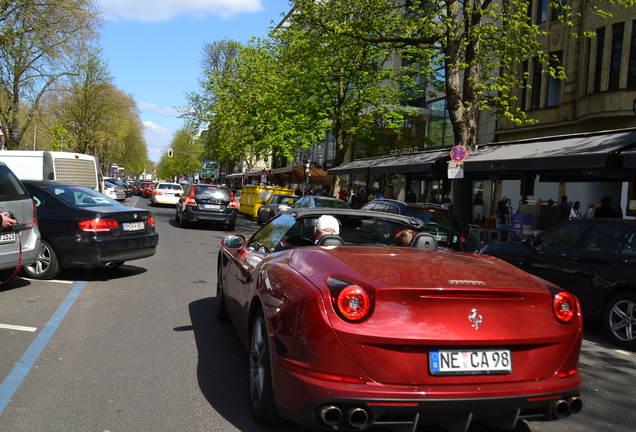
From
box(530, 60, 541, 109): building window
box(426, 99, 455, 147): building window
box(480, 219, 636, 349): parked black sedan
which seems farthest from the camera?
box(426, 99, 455, 147): building window

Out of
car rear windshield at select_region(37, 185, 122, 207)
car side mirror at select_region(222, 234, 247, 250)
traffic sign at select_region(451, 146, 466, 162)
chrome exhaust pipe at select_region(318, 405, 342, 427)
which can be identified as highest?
traffic sign at select_region(451, 146, 466, 162)

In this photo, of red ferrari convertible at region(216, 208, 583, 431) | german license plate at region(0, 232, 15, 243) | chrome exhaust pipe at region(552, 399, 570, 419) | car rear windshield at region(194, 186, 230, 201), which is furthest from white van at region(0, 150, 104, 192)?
chrome exhaust pipe at region(552, 399, 570, 419)

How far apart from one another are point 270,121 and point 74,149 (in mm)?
35010

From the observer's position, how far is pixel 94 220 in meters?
8.91

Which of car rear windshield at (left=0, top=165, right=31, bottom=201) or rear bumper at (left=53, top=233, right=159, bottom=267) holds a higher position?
car rear windshield at (left=0, top=165, right=31, bottom=201)

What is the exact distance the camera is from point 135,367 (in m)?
4.80

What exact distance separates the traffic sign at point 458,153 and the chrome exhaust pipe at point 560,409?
512 inches

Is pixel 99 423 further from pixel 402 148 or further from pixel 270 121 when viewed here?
pixel 402 148

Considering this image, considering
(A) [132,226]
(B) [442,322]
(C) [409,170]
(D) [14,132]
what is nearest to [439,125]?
(C) [409,170]

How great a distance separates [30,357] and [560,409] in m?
4.15

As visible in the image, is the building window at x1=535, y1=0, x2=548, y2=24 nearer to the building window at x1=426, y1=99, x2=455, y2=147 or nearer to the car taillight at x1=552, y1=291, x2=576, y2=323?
the building window at x1=426, y1=99, x2=455, y2=147

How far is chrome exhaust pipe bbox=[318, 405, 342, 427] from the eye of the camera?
2.89m

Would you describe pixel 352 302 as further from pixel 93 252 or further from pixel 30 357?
pixel 93 252

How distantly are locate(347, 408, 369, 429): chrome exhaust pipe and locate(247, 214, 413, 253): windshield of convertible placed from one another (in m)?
2.34
